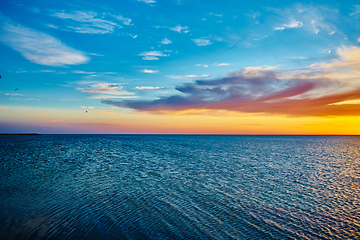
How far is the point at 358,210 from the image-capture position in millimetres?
19672

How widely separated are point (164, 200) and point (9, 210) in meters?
12.8

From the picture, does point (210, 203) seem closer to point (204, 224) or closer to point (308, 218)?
point (204, 224)

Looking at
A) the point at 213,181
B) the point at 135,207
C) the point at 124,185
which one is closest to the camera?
the point at 135,207

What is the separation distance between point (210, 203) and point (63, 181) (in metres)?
19.5

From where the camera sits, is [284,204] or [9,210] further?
[284,204]

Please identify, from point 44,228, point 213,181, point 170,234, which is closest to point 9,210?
point 44,228

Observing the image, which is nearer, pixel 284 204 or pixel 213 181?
pixel 284 204

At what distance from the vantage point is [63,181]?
2764 cm

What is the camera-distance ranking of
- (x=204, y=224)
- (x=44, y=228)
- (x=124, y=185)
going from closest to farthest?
1. (x=44, y=228)
2. (x=204, y=224)
3. (x=124, y=185)

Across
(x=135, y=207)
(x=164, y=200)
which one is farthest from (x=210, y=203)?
(x=135, y=207)

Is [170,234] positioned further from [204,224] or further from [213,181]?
[213,181]

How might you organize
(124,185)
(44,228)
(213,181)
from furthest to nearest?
(213,181), (124,185), (44,228)

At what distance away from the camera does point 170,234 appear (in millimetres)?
14164

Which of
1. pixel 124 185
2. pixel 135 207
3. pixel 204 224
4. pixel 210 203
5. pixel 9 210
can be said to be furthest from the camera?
pixel 124 185
